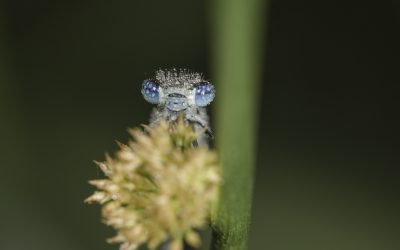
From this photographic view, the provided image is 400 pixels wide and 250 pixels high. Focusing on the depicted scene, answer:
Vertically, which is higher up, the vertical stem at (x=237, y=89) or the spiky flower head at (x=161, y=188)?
the vertical stem at (x=237, y=89)

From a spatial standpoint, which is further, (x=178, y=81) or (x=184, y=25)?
(x=184, y=25)

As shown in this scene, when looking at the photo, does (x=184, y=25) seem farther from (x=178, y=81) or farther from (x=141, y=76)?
(x=178, y=81)

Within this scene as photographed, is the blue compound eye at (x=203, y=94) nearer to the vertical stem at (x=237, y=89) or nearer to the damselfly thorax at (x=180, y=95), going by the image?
the damselfly thorax at (x=180, y=95)

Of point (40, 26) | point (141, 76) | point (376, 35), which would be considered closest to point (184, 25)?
point (141, 76)

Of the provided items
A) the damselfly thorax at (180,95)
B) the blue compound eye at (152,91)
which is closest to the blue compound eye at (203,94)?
the damselfly thorax at (180,95)

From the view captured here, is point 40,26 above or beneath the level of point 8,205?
above

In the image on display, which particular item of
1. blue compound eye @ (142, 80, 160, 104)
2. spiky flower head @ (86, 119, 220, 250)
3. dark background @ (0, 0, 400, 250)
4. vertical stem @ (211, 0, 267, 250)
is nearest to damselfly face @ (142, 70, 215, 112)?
blue compound eye @ (142, 80, 160, 104)

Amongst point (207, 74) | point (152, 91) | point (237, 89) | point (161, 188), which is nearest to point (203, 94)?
point (152, 91)
